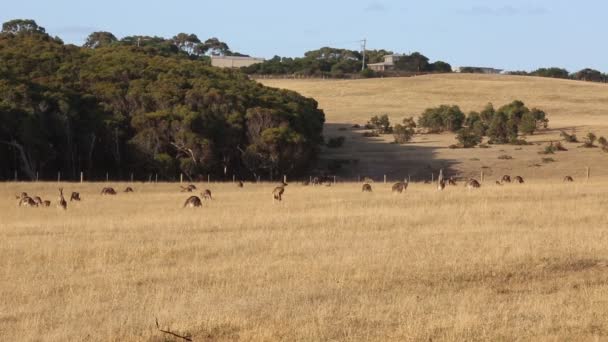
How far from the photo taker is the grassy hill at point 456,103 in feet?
205

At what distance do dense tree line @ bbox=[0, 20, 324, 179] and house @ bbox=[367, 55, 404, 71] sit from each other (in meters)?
87.7

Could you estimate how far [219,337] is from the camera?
1097cm

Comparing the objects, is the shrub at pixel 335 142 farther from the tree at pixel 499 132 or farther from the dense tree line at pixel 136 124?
the tree at pixel 499 132

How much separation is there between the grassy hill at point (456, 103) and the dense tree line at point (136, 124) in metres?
7.16

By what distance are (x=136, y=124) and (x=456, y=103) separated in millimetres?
53253

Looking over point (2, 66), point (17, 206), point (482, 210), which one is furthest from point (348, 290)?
point (2, 66)

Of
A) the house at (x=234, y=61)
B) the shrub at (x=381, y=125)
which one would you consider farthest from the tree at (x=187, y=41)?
the shrub at (x=381, y=125)

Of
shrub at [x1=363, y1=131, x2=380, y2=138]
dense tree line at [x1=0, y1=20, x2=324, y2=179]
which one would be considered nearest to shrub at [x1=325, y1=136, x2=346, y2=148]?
shrub at [x1=363, y1=131, x2=380, y2=138]

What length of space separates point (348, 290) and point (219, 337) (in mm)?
3570

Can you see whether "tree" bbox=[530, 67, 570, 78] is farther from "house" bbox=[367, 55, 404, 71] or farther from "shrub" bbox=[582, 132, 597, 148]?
"shrub" bbox=[582, 132, 597, 148]

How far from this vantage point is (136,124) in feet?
187

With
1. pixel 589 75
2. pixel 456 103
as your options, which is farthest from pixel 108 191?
pixel 589 75

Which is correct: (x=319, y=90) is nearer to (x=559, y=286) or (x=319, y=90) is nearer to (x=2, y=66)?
(x=2, y=66)

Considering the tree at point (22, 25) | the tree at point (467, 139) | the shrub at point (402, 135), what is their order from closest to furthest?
the tree at point (467, 139) → the shrub at point (402, 135) → the tree at point (22, 25)
